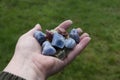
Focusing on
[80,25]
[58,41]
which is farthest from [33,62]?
[80,25]

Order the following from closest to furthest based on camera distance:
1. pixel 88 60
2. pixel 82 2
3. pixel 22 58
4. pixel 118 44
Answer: pixel 22 58 → pixel 88 60 → pixel 118 44 → pixel 82 2

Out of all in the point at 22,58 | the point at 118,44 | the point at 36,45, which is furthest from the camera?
the point at 118,44

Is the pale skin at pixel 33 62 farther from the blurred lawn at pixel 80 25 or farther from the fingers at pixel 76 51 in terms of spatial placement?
the blurred lawn at pixel 80 25

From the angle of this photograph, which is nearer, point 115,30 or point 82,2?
point 115,30

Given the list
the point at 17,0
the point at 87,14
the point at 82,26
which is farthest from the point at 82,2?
the point at 17,0

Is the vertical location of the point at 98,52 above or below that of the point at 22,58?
below

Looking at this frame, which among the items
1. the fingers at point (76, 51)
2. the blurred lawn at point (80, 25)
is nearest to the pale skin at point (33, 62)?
the fingers at point (76, 51)

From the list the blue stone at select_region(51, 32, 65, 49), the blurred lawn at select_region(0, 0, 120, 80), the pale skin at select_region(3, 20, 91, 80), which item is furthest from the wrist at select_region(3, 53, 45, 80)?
the blurred lawn at select_region(0, 0, 120, 80)

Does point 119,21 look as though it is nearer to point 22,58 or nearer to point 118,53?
point 118,53
